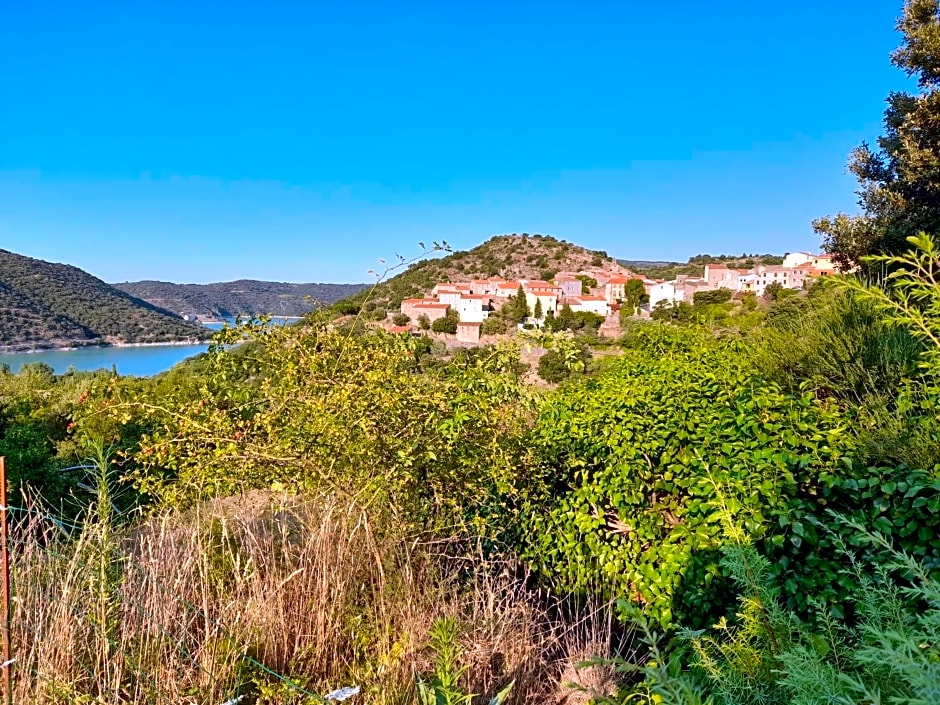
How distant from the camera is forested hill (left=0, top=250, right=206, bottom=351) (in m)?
25.6

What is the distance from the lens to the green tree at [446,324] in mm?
40375

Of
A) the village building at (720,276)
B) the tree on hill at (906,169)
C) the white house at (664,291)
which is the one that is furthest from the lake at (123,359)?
the village building at (720,276)

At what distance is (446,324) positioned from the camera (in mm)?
41344

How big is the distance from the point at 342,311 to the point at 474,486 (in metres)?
1.41

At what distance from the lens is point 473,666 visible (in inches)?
72.4

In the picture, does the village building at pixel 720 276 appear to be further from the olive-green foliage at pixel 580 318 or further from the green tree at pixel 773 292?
the olive-green foliage at pixel 580 318

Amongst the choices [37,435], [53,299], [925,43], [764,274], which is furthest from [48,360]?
[764,274]

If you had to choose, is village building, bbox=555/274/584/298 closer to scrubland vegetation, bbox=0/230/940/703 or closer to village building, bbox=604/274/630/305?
village building, bbox=604/274/630/305

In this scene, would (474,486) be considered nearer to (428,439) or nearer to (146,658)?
(428,439)

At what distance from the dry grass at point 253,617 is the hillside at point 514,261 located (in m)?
53.9

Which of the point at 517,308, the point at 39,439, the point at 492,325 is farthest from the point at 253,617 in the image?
the point at 517,308

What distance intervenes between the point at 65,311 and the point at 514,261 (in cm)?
4708

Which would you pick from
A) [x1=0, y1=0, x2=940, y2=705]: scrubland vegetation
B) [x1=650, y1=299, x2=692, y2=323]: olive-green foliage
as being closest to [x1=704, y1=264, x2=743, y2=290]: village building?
[x1=650, y1=299, x2=692, y2=323]: olive-green foliage

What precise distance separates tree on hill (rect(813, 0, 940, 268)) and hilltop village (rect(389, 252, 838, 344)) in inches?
1243
